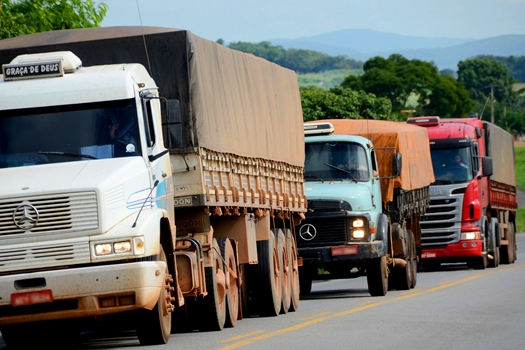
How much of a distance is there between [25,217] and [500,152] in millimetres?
26365

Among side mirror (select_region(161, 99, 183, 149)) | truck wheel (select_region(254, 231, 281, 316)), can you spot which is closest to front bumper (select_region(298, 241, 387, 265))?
truck wheel (select_region(254, 231, 281, 316))

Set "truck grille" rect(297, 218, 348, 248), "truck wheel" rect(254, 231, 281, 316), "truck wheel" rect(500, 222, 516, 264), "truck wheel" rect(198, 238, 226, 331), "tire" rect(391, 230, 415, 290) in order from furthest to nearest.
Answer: "truck wheel" rect(500, 222, 516, 264) → "tire" rect(391, 230, 415, 290) → "truck grille" rect(297, 218, 348, 248) → "truck wheel" rect(254, 231, 281, 316) → "truck wheel" rect(198, 238, 226, 331)

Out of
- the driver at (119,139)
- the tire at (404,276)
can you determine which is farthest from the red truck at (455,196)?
the driver at (119,139)

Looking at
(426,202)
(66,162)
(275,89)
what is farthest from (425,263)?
(66,162)

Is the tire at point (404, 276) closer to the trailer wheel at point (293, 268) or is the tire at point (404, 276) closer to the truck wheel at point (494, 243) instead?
the trailer wheel at point (293, 268)

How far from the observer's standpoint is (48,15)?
83.7 feet

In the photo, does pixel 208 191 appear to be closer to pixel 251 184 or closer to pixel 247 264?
pixel 251 184

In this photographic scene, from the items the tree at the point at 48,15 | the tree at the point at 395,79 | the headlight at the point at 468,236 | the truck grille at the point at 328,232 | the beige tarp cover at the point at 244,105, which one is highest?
the tree at the point at 395,79

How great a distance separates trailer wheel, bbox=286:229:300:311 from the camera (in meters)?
18.2

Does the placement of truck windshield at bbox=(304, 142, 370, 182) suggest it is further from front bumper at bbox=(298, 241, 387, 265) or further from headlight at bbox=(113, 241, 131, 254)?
headlight at bbox=(113, 241, 131, 254)

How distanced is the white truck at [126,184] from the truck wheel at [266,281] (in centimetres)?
3

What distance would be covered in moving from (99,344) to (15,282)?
291cm

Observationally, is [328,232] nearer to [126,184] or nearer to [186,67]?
[186,67]

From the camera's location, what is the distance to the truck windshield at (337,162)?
2078 centimetres
